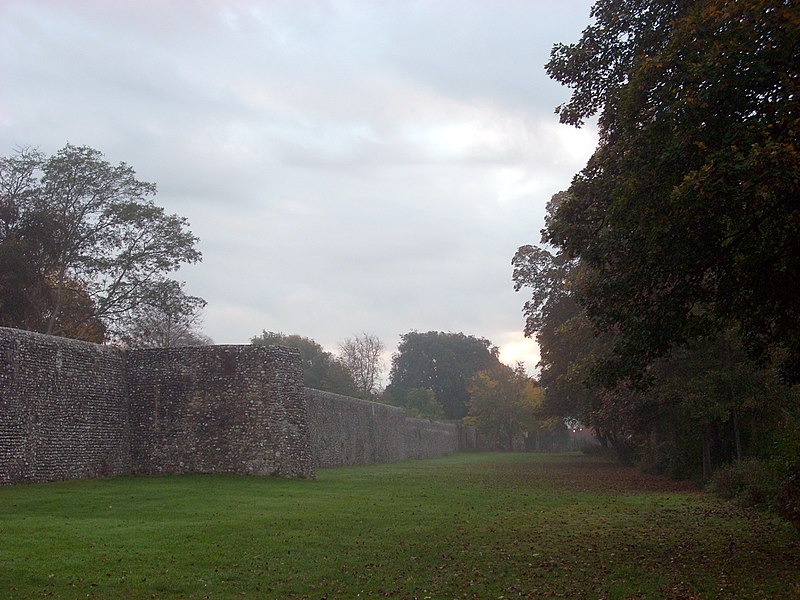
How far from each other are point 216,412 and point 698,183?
21255 mm

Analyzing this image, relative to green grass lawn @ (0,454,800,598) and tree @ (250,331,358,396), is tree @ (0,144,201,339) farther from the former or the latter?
tree @ (250,331,358,396)

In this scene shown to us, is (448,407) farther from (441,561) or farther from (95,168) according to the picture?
(441,561)

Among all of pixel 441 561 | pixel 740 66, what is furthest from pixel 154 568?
pixel 740 66

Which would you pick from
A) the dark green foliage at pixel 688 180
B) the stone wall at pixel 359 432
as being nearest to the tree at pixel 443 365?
the stone wall at pixel 359 432

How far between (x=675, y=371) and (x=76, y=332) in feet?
101

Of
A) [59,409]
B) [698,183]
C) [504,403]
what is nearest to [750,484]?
[698,183]

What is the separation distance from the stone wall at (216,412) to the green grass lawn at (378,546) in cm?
550

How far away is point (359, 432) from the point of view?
4612cm

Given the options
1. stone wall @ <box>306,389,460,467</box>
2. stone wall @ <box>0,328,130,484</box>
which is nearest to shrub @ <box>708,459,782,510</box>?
stone wall @ <box>306,389,460,467</box>

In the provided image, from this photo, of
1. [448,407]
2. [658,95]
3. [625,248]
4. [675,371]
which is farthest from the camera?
[448,407]

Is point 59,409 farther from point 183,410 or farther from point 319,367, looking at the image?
point 319,367

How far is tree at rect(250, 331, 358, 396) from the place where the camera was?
7844 cm

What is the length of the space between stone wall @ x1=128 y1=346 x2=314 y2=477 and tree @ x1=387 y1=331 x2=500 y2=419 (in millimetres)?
71486

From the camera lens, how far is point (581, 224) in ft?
45.3
